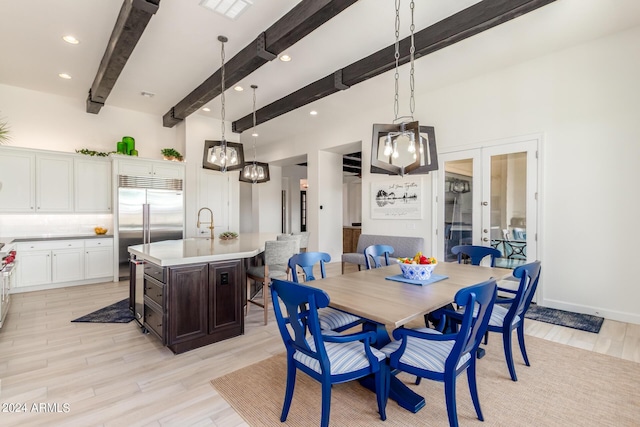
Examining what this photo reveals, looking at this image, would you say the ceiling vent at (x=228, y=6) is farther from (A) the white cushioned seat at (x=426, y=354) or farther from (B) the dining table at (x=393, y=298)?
(A) the white cushioned seat at (x=426, y=354)

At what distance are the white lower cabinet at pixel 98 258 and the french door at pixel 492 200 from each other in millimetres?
5965

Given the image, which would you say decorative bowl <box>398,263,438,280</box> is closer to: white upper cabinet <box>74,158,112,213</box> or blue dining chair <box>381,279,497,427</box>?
blue dining chair <box>381,279,497,427</box>

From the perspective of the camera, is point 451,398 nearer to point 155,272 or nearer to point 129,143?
point 155,272

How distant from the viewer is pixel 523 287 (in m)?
2.23

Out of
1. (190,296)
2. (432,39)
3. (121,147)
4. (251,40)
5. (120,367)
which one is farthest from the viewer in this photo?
(121,147)

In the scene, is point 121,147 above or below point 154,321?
above

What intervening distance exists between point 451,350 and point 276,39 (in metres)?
3.44

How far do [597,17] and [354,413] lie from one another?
454 centimetres

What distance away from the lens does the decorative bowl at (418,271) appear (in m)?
2.44

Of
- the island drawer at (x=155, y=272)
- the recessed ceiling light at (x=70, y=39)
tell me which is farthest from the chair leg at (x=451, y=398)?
the recessed ceiling light at (x=70, y=39)

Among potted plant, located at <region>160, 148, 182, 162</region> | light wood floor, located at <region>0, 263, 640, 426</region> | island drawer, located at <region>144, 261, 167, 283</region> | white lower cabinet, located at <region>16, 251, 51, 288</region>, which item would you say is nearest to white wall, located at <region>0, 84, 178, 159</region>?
potted plant, located at <region>160, 148, 182, 162</region>

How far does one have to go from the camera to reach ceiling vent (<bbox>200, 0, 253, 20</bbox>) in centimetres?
309

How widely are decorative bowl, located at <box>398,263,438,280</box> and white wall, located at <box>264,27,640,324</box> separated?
271cm

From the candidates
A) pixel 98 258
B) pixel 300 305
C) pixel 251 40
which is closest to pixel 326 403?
pixel 300 305
